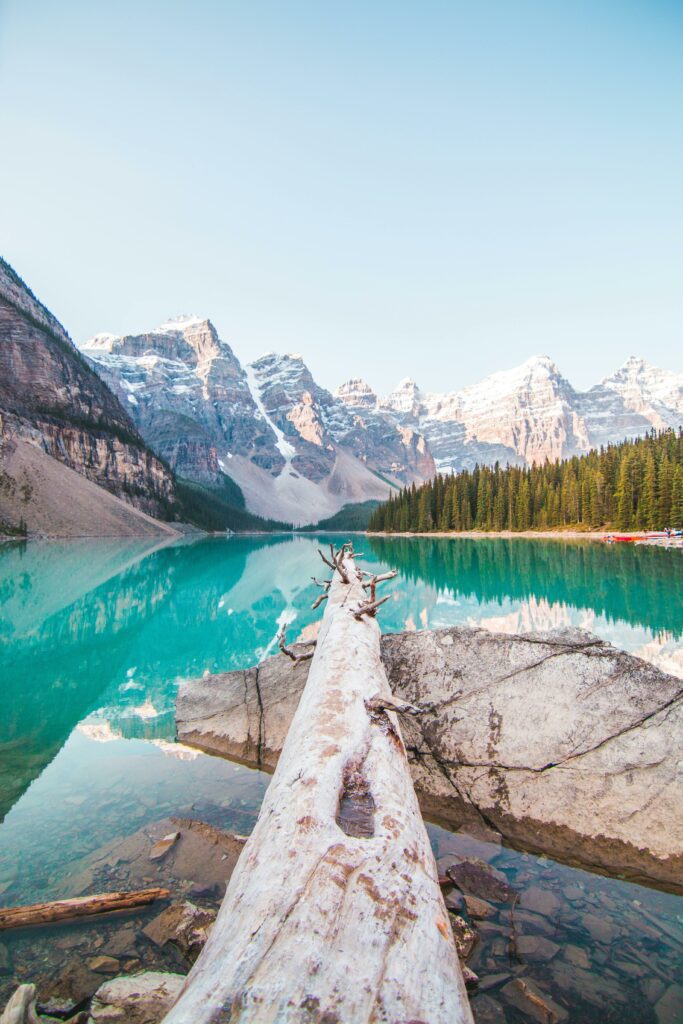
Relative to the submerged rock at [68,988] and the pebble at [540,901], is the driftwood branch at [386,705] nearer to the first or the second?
the pebble at [540,901]

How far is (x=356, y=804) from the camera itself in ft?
12.6

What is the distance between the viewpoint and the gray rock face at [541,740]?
5.81 meters

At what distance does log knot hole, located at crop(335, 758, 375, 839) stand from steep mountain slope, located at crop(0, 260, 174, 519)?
440ft

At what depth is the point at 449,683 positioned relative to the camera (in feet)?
25.6

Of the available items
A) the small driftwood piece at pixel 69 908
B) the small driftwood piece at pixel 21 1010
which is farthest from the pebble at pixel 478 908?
the small driftwood piece at pixel 21 1010

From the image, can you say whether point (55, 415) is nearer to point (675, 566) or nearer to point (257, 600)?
point (257, 600)

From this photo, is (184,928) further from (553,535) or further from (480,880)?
(553,535)

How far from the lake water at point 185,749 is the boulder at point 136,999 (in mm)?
838

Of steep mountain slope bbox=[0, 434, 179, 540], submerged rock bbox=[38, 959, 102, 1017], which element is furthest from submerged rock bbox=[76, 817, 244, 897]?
steep mountain slope bbox=[0, 434, 179, 540]

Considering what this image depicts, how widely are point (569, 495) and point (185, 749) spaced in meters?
92.0

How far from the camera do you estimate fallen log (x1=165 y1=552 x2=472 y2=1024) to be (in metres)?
2.21

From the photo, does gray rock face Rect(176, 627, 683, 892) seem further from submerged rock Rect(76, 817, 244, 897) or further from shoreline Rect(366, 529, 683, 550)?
shoreline Rect(366, 529, 683, 550)

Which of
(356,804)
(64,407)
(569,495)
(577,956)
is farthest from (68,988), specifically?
(64,407)

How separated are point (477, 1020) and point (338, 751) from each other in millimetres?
2092
